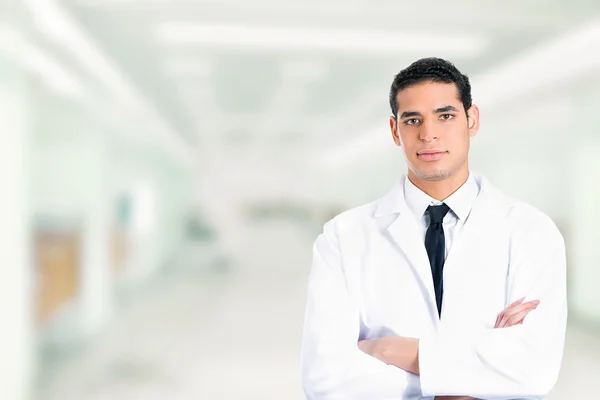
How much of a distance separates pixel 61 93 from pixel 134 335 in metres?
2.10

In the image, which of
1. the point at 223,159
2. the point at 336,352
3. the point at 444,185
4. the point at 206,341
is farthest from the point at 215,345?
the point at 444,185

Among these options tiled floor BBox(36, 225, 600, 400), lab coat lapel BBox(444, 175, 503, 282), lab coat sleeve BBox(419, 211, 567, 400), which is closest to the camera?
lab coat sleeve BBox(419, 211, 567, 400)

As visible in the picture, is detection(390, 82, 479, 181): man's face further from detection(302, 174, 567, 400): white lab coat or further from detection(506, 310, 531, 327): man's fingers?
detection(506, 310, 531, 327): man's fingers

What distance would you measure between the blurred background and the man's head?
9.91ft

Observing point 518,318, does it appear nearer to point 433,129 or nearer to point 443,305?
point 443,305

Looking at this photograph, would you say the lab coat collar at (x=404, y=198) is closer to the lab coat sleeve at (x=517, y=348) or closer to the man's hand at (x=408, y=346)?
the lab coat sleeve at (x=517, y=348)

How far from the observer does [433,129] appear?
1348 millimetres

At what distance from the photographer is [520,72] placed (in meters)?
5.22

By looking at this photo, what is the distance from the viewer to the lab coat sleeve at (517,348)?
1.31m

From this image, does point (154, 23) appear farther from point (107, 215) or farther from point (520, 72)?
point (520, 72)

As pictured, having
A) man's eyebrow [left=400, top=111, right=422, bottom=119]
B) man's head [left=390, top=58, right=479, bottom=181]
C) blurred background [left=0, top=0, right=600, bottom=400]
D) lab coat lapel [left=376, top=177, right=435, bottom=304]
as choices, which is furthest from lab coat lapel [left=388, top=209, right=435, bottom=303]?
blurred background [left=0, top=0, right=600, bottom=400]

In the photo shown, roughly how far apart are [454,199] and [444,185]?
43mm

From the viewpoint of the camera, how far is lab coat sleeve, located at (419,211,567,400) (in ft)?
4.30

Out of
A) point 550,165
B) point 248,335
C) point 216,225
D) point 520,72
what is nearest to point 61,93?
point 216,225
